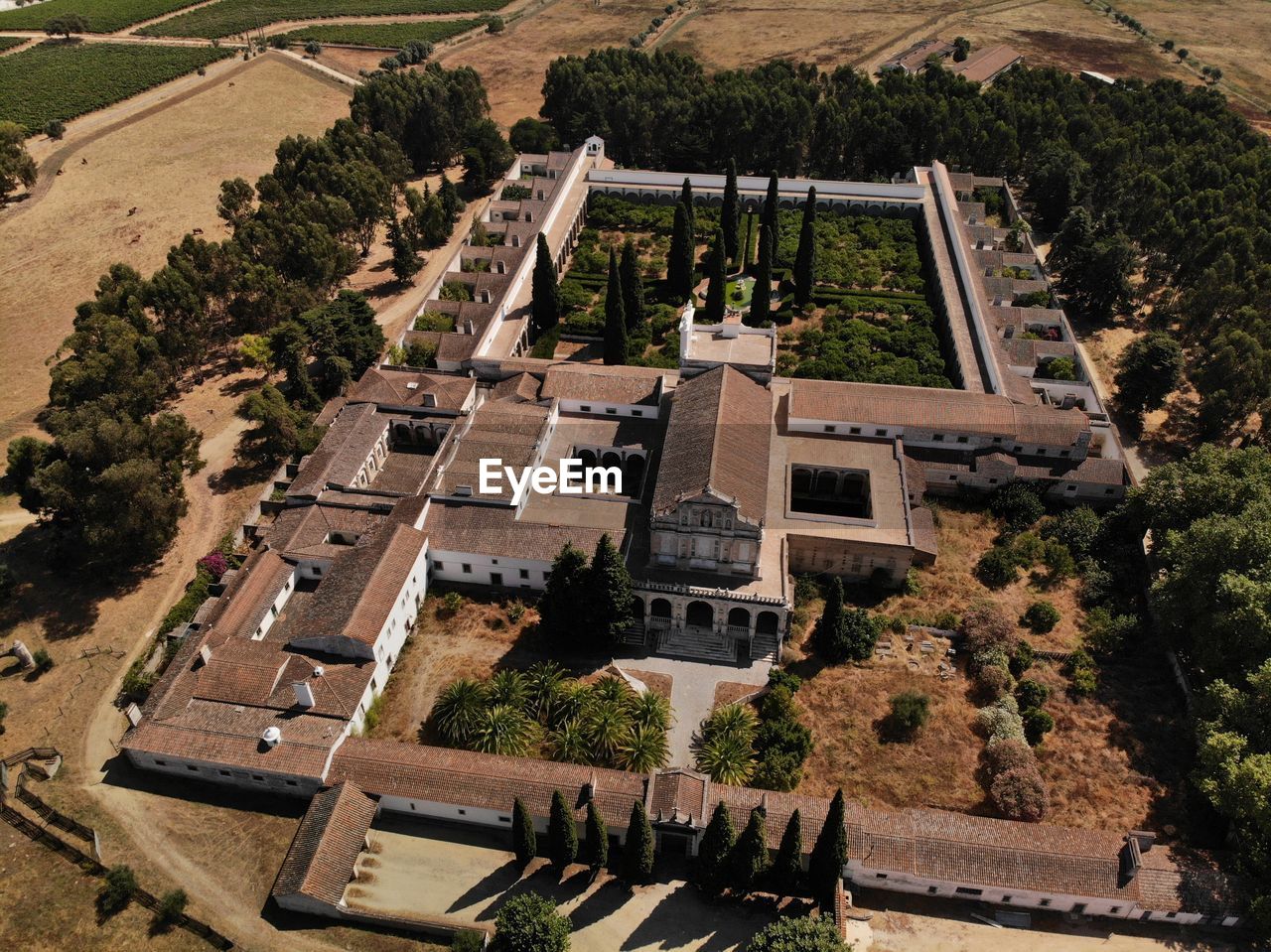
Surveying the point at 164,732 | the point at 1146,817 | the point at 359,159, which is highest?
the point at 359,159

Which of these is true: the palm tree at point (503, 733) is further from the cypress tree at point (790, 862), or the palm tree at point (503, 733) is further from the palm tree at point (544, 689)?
the cypress tree at point (790, 862)

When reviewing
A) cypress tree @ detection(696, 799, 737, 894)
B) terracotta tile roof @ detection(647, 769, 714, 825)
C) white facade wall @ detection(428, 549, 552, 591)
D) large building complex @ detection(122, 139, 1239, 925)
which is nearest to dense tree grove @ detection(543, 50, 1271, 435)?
large building complex @ detection(122, 139, 1239, 925)

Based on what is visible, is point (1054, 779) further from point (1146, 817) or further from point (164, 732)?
point (164, 732)

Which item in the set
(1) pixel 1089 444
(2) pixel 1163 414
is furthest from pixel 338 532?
(2) pixel 1163 414

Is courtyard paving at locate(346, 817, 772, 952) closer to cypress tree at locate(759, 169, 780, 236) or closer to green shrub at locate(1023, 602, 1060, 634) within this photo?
green shrub at locate(1023, 602, 1060, 634)

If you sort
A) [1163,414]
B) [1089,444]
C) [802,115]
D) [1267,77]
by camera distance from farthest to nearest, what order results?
1. [1267,77]
2. [802,115]
3. [1163,414]
4. [1089,444]
